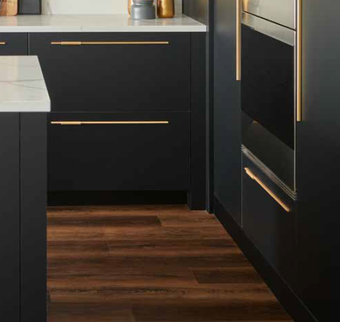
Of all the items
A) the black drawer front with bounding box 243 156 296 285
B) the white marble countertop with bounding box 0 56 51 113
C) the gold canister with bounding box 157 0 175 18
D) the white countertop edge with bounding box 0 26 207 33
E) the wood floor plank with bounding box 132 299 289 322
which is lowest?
the wood floor plank with bounding box 132 299 289 322

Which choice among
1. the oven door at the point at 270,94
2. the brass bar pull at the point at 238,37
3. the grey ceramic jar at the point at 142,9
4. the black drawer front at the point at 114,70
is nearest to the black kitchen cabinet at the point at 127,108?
the black drawer front at the point at 114,70

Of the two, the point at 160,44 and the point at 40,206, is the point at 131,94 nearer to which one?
the point at 160,44

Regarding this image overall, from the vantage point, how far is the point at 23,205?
7.44 ft

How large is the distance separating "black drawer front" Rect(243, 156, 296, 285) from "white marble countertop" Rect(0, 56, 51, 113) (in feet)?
3.22

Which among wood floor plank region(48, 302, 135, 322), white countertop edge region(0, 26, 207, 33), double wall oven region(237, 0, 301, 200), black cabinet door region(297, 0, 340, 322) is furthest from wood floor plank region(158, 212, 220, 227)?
black cabinet door region(297, 0, 340, 322)

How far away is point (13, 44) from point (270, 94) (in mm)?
1738

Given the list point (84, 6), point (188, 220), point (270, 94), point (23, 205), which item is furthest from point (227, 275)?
point (84, 6)

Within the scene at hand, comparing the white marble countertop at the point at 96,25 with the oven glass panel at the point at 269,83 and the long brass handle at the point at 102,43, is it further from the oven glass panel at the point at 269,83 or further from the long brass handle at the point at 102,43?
the oven glass panel at the point at 269,83

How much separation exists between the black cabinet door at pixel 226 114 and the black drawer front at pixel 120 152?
239mm

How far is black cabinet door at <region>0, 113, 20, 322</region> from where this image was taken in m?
2.24

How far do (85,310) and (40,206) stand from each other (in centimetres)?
108

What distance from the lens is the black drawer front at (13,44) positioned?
459 centimetres

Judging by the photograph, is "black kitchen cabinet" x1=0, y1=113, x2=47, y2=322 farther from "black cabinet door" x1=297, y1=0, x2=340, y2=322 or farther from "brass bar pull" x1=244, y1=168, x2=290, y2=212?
"brass bar pull" x1=244, y1=168, x2=290, y2=212

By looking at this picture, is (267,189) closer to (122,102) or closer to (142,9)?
(122,102)
